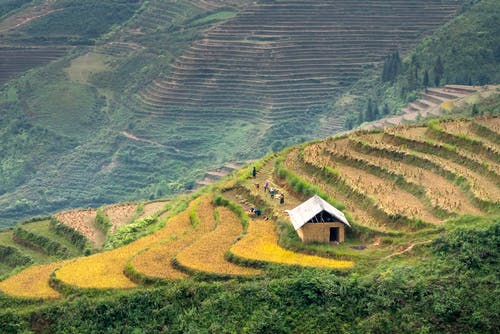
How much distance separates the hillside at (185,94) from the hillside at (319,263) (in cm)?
3258

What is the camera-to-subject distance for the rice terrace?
69.9 ft

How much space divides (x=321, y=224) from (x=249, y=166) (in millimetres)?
10543

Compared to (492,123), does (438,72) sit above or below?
below

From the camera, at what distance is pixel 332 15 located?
76438mm

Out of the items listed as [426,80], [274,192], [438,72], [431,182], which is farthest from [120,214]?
[438,72]

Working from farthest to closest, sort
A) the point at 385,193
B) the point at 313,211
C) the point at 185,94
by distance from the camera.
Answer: the point at 185,94 < the point at 385,193 < the point at 313,211

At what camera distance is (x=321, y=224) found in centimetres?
2384

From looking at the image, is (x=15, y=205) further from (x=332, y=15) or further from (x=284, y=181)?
(x=284, y=181)

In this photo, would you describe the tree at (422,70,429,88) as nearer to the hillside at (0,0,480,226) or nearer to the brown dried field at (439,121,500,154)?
the hillside at (0,0,480,226)

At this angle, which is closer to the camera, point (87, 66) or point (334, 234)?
point (334, 234)

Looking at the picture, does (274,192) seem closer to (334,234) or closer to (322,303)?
(334,234)

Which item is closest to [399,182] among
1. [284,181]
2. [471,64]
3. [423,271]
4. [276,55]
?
[284,181]

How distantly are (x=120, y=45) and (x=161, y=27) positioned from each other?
147 inches

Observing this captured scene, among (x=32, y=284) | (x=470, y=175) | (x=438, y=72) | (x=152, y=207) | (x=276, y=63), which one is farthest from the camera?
(x=276, y=63)
